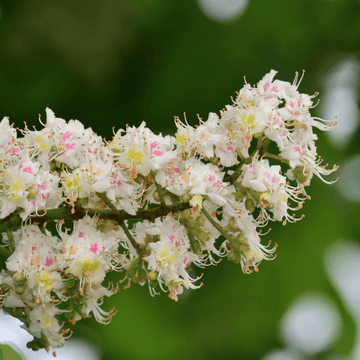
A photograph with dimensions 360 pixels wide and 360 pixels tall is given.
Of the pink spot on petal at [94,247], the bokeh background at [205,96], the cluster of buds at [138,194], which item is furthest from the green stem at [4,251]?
the bokeh background at [205,96]

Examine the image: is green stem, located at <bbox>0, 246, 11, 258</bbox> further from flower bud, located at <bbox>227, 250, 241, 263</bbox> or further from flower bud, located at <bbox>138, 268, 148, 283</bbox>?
flower bud, located at <bbox>227, 250, 241, 263</bbox>

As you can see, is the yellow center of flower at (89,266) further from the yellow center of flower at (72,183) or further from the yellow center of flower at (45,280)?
the yellow center of flower at (72,183)

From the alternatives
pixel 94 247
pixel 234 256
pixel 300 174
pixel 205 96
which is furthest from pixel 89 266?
pixel 205 96

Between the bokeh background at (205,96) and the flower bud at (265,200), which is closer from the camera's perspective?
the flower bud at (265,200)

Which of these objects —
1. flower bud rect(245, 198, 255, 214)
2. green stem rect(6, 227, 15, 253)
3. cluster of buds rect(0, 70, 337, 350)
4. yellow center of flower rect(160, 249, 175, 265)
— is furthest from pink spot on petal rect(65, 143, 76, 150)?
flower bud rect(245, 198, 255, 214)

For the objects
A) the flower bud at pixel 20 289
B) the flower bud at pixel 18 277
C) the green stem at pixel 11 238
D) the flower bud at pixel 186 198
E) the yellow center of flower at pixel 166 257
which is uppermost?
the green stem at pixel 11 238

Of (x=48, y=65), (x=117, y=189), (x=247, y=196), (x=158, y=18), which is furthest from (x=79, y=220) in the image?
(x=158, y=18)

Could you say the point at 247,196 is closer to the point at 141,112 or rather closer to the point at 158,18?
the point at 141,112
